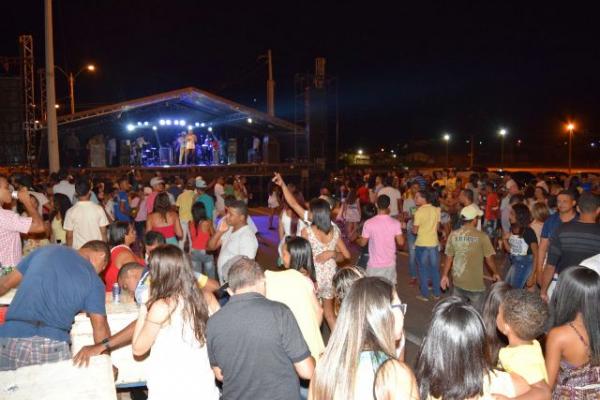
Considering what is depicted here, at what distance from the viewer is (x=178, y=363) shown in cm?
350

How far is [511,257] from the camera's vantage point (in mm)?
7406

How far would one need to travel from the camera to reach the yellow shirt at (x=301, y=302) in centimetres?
402

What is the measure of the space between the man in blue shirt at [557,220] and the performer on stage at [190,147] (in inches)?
921

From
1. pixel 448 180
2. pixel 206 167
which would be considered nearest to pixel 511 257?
pixel 448 180

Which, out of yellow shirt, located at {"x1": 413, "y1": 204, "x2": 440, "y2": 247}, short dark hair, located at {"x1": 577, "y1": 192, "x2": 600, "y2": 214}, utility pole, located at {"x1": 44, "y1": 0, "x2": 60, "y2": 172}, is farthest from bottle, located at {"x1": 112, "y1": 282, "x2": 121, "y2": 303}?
utility pole, located at {"x1": 44, "y1": 0, "x2": 60, "y2": 172}

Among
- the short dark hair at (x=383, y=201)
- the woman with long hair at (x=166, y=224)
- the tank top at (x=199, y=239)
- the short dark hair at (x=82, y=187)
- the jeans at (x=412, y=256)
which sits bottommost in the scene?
the jeans at (x=412, y=256)

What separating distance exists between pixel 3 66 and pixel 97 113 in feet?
16.1

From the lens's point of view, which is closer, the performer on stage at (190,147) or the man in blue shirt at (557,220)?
the man in blue shirt at (557,220)

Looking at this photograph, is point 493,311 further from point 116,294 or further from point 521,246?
point 521,246

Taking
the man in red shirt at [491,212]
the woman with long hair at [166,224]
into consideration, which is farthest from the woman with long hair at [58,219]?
the man in red shirt at [491,212]

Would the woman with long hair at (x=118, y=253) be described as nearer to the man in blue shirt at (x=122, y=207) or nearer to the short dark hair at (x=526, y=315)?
the short dark hair at (x=526, y=315)

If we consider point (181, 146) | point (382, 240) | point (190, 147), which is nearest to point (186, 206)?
point (382, 240)

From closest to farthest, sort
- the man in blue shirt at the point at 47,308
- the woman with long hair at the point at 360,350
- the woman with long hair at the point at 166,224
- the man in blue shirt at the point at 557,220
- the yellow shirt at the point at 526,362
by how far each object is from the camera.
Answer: the woman with long hair at the point at 360,350 → the yellow shirt at the point at 526,362 → the man in blue shirt at the point at 47,308 → the man in blue shirt at the point at 557,220 → the woman with long hair at the point at 166,224

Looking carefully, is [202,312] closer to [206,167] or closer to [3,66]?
[206,167]
